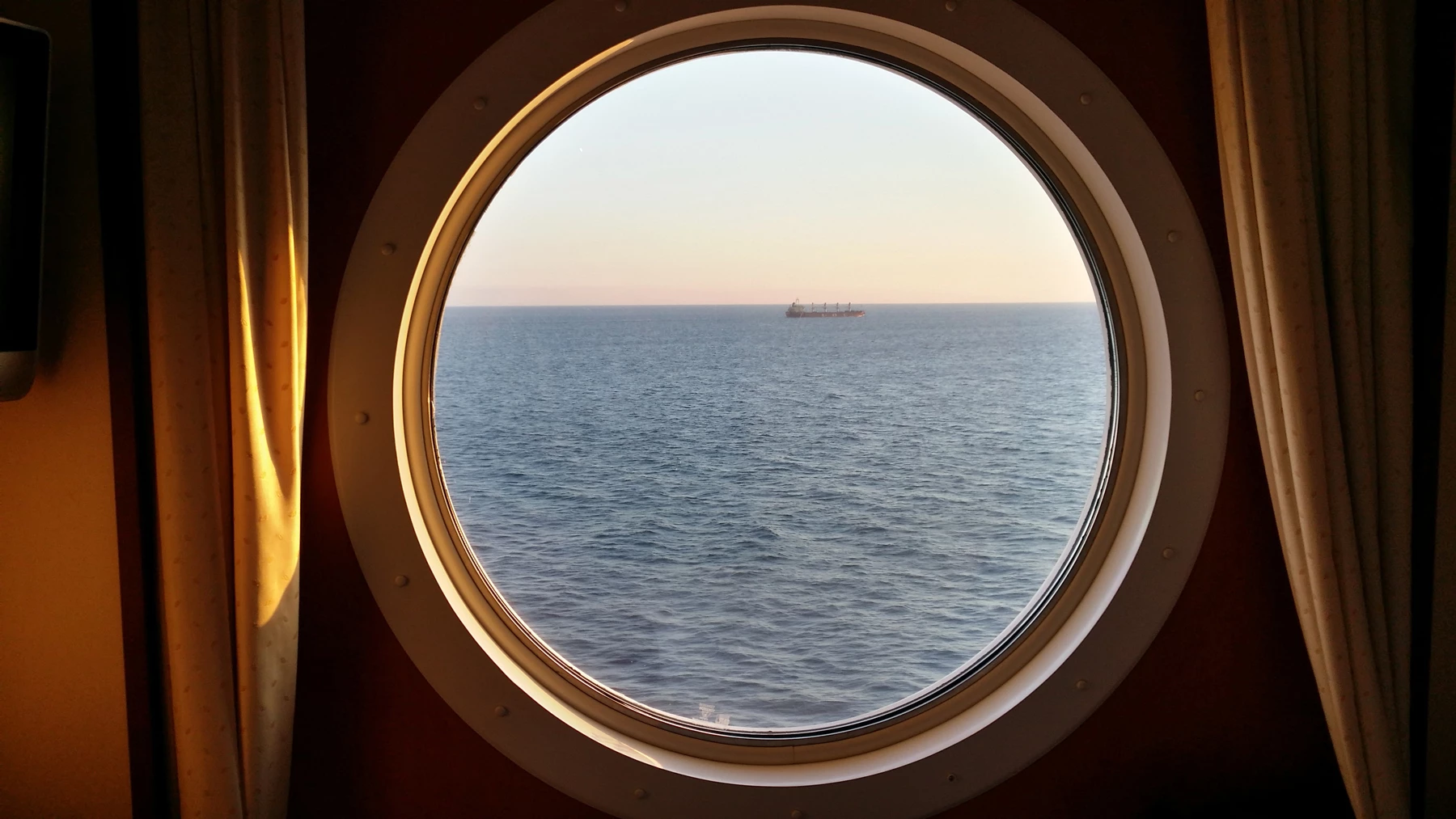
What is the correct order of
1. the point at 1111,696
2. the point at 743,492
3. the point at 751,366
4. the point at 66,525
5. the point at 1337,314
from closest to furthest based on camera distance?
the point at 66,525
the point at 1337,314
the point at 1111,696
the point at 751,366
the point at 743,492

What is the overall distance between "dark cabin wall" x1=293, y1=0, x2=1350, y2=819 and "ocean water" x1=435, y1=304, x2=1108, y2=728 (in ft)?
0.80

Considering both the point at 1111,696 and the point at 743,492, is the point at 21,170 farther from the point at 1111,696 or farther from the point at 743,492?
the point at 743,492

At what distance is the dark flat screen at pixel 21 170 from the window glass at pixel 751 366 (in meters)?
0.62

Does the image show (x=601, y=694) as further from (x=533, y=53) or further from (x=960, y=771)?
(x=533, y=53)

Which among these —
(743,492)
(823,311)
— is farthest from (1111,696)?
(743,492)

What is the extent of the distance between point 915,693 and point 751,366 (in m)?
1.64

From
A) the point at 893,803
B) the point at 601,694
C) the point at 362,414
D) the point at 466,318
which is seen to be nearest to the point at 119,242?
the point at 362,414

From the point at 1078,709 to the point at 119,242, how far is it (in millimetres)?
1736

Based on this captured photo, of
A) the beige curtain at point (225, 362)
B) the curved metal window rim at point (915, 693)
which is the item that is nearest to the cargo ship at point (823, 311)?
the curved metal window rim at point (915, 693)

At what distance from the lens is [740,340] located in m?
2.85

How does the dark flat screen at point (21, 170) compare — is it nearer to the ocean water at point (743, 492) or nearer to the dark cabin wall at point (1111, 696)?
the dark cabin wall at point (1111, 696)

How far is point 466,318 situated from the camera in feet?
5.26

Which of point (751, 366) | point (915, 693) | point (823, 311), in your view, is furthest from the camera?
point (751, 366)

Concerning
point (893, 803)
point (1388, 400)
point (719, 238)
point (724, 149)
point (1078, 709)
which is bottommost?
point (893, 803)
